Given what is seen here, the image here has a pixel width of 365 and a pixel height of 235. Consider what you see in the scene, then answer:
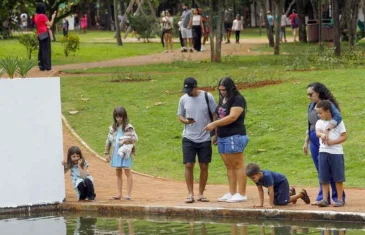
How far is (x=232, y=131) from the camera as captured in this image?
43.7 feet

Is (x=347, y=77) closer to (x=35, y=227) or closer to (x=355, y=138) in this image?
(x=355, y=138)

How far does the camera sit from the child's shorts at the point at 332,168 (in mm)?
12789

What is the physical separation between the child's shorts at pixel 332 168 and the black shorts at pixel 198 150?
1586mm

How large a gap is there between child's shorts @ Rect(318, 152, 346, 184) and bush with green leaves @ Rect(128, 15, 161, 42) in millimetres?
41143

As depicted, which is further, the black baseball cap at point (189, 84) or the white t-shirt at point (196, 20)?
the white t-shirt at point (196, 20)

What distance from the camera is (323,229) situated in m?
11.9

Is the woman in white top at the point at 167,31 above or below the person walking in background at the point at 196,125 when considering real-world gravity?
above

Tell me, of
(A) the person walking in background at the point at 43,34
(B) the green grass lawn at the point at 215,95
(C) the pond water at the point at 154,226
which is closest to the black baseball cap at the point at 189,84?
(C) the pond water at the point at 154,226

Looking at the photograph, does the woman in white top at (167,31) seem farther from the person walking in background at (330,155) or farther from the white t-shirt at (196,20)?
the person walking in background at (330,155)

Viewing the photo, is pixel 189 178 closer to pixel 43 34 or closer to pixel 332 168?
pixel 332 168

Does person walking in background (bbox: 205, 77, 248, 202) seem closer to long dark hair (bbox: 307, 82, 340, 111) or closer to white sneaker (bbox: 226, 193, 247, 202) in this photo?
white sneaker (bbox: 226, 193, 247, 202)

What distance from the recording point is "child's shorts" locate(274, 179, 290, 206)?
1294 cm

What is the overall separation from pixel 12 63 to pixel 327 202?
4.84m

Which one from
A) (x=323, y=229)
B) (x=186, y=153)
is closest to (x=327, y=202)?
(x=323, y=229)
